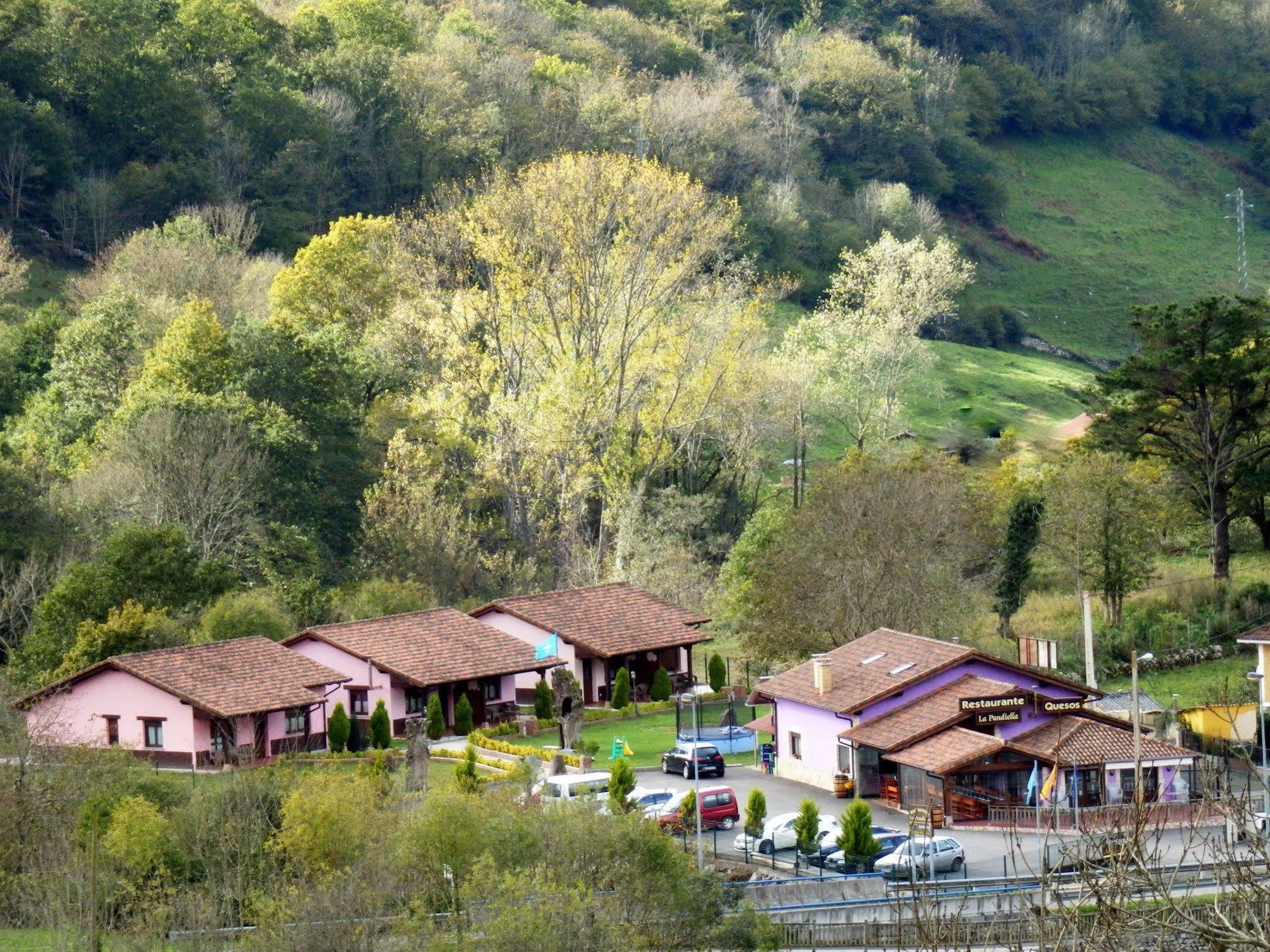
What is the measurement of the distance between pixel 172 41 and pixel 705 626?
47389 mm

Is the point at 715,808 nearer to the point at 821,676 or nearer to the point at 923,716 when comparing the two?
the point at 923,716

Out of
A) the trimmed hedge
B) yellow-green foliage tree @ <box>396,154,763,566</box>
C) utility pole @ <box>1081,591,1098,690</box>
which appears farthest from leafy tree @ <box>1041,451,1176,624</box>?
the trimmed hedge

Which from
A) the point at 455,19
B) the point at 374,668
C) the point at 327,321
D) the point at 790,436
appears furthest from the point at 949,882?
the point at 455,19

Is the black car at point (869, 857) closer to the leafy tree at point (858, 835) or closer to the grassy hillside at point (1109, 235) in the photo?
the leafy tree at point (858, 835)

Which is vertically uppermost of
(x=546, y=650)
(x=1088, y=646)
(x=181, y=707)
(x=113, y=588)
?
(x=113, y=588)

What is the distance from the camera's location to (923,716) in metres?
46.9

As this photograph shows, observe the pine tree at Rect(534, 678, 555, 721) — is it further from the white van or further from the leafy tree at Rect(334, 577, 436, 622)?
the white van

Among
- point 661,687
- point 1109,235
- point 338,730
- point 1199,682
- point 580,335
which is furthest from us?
point 1109,235

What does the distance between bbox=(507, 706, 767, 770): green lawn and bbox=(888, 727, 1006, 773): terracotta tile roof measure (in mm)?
7055

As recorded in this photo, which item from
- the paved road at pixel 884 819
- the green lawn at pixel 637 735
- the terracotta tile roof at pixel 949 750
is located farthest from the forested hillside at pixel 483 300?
the terracotta tile roof at pixel 949 750

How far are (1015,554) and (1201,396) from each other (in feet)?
25.5

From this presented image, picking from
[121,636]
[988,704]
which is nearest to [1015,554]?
[988,704]

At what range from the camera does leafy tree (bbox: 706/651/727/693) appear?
194ft

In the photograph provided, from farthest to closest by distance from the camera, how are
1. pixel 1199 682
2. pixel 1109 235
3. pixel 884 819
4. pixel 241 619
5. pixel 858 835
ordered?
pixel 1109 235, pixel 241 619, pixel 1199 682, pixel 884 819, pixel 858 835
